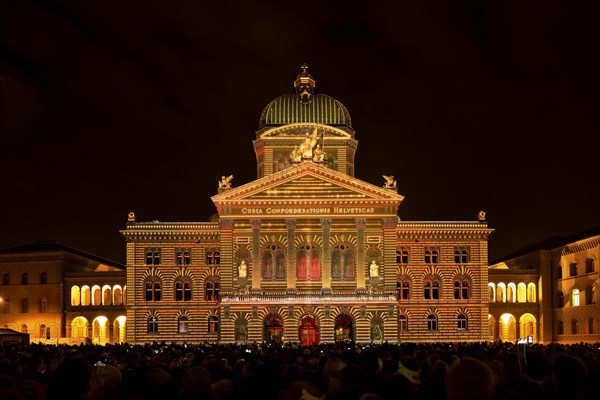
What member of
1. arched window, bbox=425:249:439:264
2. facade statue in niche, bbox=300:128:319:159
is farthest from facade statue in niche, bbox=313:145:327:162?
arched window, bbox=425:249:439:264

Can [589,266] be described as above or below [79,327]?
above

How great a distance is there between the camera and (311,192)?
270 feet

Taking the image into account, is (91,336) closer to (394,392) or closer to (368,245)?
(368,245)

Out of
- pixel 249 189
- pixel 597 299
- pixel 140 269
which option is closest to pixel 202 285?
pixel 140 269

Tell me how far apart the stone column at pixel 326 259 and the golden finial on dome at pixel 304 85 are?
59.6ft

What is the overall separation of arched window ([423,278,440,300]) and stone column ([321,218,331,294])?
1286 cm

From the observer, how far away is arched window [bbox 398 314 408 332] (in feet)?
294

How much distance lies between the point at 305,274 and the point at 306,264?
89 centimetres

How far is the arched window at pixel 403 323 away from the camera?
294 ft

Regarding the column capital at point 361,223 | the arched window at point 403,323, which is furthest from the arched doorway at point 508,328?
the column capital at point 361,223

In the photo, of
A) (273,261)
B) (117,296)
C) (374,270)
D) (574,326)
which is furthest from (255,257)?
(574,326)

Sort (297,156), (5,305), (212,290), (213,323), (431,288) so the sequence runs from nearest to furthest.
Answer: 1. (297,156)
2. (213,323)
3. (212,290)
4. (431,288)
5. (5,305)

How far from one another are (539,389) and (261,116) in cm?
8528

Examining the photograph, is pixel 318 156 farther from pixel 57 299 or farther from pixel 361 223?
pixel 57 299
